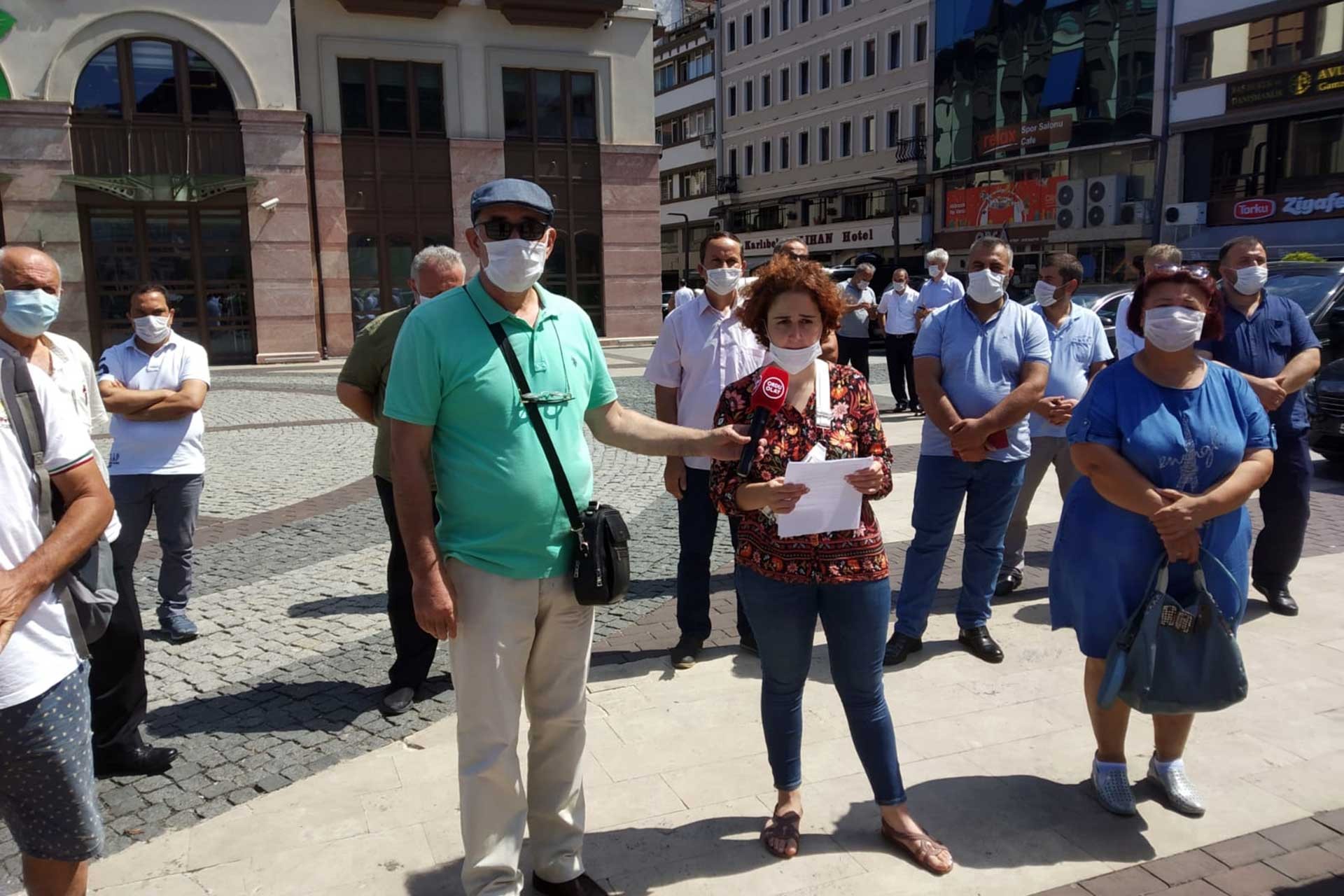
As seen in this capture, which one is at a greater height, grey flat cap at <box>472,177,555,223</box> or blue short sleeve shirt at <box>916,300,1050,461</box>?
grey flat cap at <box>472,177,555,223</box>

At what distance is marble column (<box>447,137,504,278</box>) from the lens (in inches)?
1000

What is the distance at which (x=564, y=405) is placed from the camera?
300 cm

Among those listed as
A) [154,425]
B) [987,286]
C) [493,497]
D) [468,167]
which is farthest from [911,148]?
[493,497]

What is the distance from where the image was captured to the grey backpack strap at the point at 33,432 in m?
2.54

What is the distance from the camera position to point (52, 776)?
250cm

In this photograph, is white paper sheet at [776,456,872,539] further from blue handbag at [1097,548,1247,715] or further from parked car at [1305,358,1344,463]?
parked car at [1305,358,1344,463]

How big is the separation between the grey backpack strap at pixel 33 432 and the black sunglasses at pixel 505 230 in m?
1.24

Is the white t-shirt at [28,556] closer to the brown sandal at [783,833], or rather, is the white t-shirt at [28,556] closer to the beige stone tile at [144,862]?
the beige stone tile at [144,862]

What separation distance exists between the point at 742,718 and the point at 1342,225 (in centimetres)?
3413

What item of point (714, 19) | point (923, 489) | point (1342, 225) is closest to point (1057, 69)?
point (1342, 225)

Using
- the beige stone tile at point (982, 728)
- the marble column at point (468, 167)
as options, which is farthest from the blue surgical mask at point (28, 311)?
the marble column at point (468, 167)

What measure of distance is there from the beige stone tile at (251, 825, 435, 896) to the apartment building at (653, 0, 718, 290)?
57045mm

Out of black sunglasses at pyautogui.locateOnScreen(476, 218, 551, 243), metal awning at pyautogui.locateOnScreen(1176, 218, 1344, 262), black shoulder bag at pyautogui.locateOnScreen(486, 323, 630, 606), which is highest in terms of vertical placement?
metal awning at pyautogui.locateOnScreen(1176, 218, 1344, 262)

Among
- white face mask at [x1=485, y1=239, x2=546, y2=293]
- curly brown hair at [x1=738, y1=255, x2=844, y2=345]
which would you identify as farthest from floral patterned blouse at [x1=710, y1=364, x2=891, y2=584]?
white face mask at [x1=485, y1=239, x2=546, y2=293]
